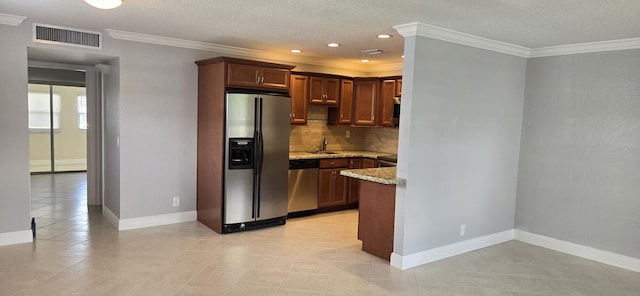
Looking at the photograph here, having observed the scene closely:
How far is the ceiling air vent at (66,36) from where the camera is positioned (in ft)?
13.6

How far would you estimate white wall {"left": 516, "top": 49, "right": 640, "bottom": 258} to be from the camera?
409cm

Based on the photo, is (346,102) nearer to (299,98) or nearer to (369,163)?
(299,98)

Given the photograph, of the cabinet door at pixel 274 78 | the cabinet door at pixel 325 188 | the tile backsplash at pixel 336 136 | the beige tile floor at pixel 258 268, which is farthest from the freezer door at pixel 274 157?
the tile backsplash at pixel 336 136

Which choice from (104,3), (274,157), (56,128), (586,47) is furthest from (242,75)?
(56,128)

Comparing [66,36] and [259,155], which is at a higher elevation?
[66,36]

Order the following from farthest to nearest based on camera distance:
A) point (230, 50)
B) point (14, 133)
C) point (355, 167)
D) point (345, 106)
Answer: point (345, 106), point (355, 167), point (230, 50), point (14, 133)

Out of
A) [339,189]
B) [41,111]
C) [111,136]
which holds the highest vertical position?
[41,111]

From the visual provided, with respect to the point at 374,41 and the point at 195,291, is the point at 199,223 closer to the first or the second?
the point at 195,291

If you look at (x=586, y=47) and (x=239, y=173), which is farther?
(x=239, y=173)

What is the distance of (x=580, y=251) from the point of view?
444 centimetres

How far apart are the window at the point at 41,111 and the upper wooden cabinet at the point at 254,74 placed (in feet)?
20.1

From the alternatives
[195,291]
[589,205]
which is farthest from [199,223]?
[589,205]

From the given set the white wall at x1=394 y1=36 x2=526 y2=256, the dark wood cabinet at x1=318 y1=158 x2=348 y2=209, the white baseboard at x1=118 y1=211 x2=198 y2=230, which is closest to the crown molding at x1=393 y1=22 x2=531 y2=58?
the white wall at x1=394 y1=36 x2=526 y2=256

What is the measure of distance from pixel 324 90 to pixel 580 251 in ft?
12.6
